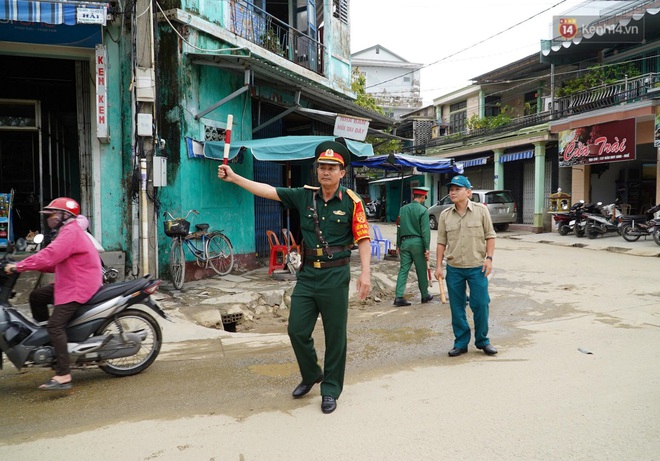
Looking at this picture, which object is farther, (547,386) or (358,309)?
(358,309)

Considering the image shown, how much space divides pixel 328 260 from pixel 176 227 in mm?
4568

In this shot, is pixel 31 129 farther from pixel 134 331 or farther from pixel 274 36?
pixel 134 331

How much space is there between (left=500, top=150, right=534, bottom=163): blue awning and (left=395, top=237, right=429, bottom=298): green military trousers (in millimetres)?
15899

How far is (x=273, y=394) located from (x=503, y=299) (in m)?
5.04

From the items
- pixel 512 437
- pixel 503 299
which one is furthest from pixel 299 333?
pixel 503 299

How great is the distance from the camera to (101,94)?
751 cm

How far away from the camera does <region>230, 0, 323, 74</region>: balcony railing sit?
381 inches

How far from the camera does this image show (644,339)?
5.20m

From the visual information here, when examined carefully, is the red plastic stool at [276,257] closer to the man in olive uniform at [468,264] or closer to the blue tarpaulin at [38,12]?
the man in olive uniform at [468,264]

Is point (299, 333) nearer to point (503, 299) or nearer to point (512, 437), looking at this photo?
point (512, 437)

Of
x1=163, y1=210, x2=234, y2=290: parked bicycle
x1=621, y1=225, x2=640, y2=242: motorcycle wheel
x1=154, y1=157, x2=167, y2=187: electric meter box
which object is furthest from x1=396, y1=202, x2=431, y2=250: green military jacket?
x1=621, y1=225, x2=640, y2=242: motorcycle wheel

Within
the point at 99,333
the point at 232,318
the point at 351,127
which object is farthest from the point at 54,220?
the point at 351,127

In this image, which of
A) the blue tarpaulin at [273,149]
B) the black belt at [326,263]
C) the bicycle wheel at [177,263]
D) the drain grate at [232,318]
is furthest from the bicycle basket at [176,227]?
the black belt at [326,263]

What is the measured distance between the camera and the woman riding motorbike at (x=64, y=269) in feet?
12.6
